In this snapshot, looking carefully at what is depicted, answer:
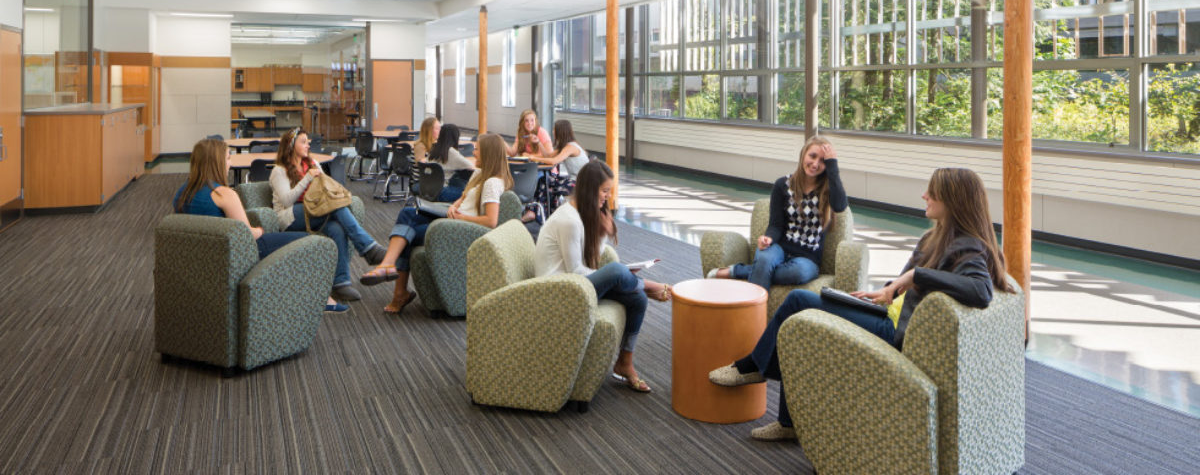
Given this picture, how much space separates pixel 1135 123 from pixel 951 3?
9.56 ft

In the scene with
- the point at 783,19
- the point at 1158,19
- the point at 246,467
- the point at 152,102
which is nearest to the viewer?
the point at 246,467

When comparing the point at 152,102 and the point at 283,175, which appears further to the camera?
the point at 152,102

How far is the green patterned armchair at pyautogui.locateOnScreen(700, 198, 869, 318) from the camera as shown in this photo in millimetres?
4723

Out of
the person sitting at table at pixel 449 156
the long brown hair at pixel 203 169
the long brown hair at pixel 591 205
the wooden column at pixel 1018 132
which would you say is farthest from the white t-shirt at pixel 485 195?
the wooden column at pixel 1018 132

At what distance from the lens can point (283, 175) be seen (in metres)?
6.41

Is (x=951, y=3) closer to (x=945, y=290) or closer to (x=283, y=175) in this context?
(x=283, y=175)

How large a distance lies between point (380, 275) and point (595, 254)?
1.99 metres

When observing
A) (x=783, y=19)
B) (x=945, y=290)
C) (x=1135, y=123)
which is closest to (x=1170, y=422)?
(x=945, y=290)

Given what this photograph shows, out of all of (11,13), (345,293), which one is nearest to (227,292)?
(345,293)

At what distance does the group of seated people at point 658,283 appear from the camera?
326 cm

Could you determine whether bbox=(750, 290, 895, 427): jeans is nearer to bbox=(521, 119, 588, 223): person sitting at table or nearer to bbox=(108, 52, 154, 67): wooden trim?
bbox=(521, 119, 588, 223): person sitting at table

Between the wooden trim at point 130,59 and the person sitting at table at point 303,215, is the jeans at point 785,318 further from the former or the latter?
the wooden trim at point 130,59

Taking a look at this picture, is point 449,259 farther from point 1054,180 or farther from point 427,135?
point 1054,180

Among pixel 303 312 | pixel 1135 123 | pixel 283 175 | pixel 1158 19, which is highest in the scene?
pixel 1158 19
